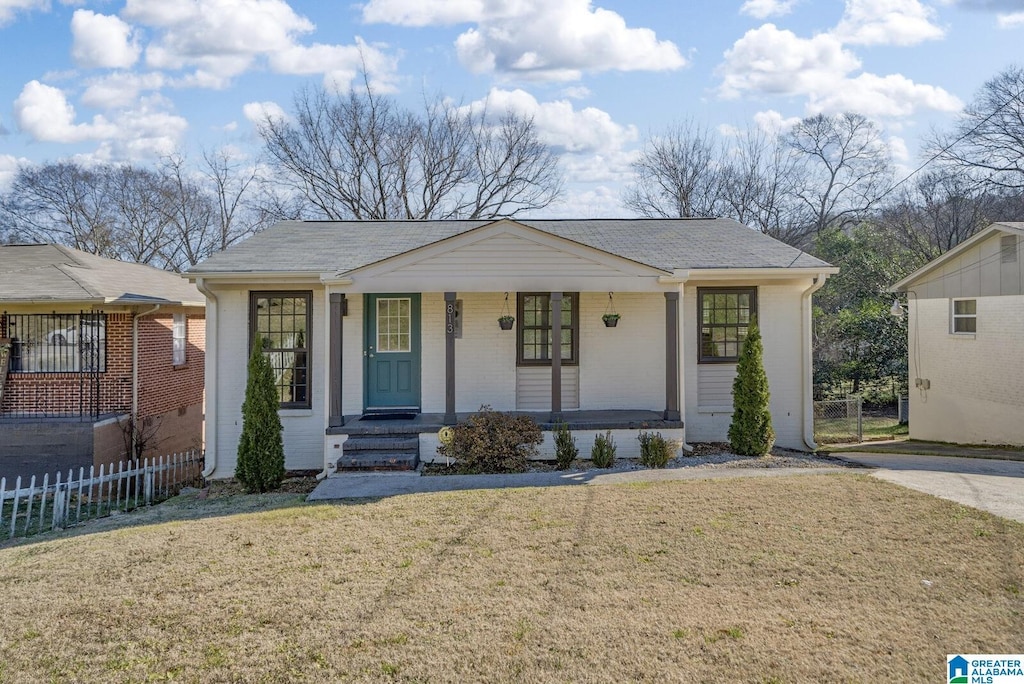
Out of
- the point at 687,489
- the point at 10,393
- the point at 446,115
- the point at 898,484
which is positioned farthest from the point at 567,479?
the point at 446,115

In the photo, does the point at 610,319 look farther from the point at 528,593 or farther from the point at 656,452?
the point at 528,593

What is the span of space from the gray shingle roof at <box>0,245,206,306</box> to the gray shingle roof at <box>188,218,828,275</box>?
83.0 inches

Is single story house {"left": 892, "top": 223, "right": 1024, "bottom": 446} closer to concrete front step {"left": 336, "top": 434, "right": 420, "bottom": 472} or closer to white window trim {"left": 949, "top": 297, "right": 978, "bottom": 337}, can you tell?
white window trim {"left": 949, "top": 297, "right": 978, "bottom": 337}

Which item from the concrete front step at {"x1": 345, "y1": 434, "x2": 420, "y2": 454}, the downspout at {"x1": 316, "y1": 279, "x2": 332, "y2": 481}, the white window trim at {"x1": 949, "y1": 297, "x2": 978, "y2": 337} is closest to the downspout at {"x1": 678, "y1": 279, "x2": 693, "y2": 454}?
the concrete front step at {"x1": 345, "y1": 434, "x2": 420, "y2": 454}

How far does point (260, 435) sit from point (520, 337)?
4677 millimetres

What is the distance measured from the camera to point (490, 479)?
912cm

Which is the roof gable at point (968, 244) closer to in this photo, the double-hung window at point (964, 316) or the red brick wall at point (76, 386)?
the double-hung window at point (964, 316)

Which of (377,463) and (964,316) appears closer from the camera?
(377,463)

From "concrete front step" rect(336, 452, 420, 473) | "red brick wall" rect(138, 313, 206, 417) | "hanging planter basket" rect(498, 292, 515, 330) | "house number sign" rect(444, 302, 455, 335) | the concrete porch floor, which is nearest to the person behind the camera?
"concrete front step" rect(336, 452, 420, 473)

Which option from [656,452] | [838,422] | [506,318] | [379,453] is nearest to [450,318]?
[506,318]

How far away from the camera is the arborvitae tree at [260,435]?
9.39 m

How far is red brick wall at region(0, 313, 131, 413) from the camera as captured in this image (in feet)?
38.0

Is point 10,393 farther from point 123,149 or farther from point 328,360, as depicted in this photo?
point 123,149

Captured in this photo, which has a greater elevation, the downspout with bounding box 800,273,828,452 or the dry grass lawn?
the downspout with bounding box 800,273,828,452
